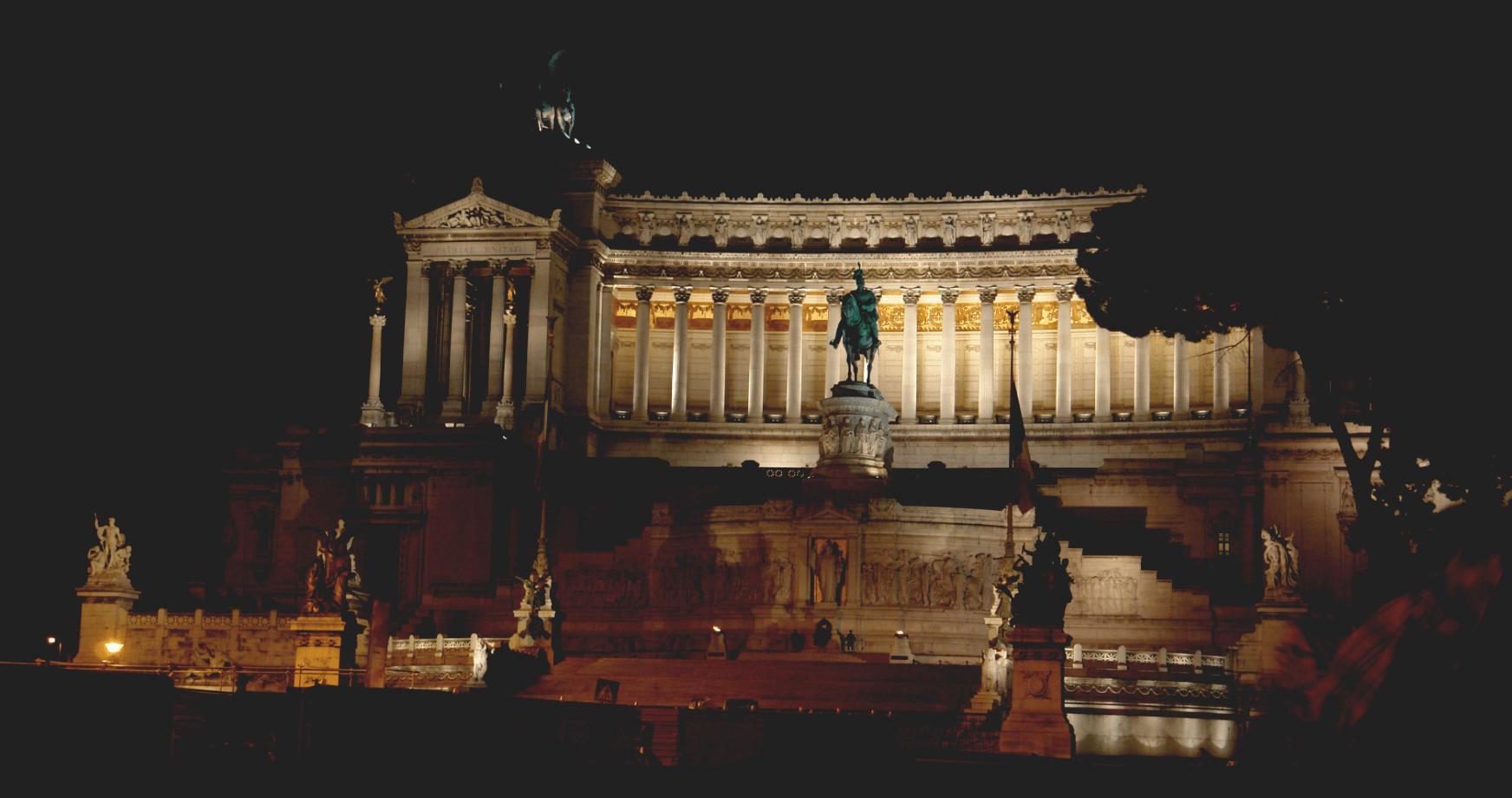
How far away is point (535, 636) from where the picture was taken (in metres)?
48.5

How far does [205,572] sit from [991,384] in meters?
33.3

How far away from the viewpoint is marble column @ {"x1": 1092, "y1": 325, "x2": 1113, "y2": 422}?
7775 centimetres

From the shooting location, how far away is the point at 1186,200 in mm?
34875

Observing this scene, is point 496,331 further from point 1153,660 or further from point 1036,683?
point 1036,683

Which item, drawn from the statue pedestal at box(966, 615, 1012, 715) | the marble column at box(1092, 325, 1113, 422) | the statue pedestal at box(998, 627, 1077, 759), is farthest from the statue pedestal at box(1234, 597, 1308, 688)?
the marble column at box(1092, 325, 1113, 422)

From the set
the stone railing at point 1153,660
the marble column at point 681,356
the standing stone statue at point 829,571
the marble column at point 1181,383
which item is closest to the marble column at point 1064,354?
the marble column at point 1181,383

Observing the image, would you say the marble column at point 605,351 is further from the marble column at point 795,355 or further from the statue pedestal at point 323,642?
the statue pedestal at point 323,642

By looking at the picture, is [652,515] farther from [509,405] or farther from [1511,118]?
[1511,118]

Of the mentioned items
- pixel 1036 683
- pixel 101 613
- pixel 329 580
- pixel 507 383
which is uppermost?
pixel 507 383

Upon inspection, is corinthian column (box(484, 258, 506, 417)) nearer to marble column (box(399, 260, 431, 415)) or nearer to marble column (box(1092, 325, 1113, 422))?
marble column (box(399, 260, 431, 415))

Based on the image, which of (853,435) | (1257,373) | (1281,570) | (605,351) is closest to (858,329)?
(853,435)

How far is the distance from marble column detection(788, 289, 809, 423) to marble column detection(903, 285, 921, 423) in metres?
4.46

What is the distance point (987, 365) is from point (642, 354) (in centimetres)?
1484

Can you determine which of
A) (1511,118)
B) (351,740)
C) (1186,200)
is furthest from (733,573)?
(351,740)
